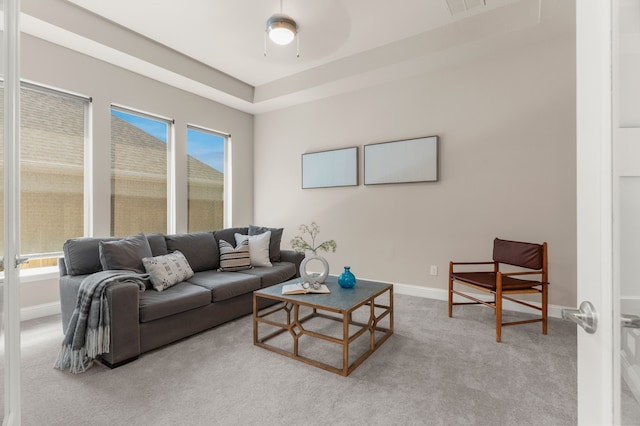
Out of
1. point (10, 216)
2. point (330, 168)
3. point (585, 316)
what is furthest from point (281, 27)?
point (585, 316)

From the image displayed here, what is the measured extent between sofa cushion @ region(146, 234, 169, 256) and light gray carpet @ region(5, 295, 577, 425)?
3.26ft

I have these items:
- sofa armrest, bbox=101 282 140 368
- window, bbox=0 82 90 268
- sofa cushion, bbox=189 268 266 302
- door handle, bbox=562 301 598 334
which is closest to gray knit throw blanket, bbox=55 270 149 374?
sofa armrest, bbox=101 282 140 368

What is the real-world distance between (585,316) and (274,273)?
9.73 feet

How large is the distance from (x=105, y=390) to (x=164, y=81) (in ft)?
12.0

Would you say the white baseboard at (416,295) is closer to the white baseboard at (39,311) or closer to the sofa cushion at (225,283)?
the white baseboard at (39,311)

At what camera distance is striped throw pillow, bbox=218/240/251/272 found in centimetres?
342

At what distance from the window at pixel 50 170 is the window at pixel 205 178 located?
1344 millimetres

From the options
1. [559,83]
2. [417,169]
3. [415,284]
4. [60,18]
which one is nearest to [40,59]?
[60,18]

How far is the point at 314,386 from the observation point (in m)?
1.89

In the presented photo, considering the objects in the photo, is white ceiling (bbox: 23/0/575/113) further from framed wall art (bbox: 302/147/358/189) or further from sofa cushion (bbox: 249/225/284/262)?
sofa cushion (bbox: 249/225/284/262)

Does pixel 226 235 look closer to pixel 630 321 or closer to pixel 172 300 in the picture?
pixel 172 300

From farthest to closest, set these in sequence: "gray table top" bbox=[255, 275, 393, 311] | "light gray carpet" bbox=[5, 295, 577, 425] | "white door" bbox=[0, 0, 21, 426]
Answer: "gray table top" bbox=[255, 275, 393, 311]
"light gray carpet" bbox=[5, 295, 577, 425]
"white door" bbox=[0, 0, 21, 426]

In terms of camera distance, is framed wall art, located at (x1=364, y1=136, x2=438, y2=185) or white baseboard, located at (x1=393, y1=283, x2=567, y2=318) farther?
framed wall art, located at (x1=364, y1=136, x2=438, y2=185)

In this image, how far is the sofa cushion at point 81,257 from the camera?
2.54 metres
